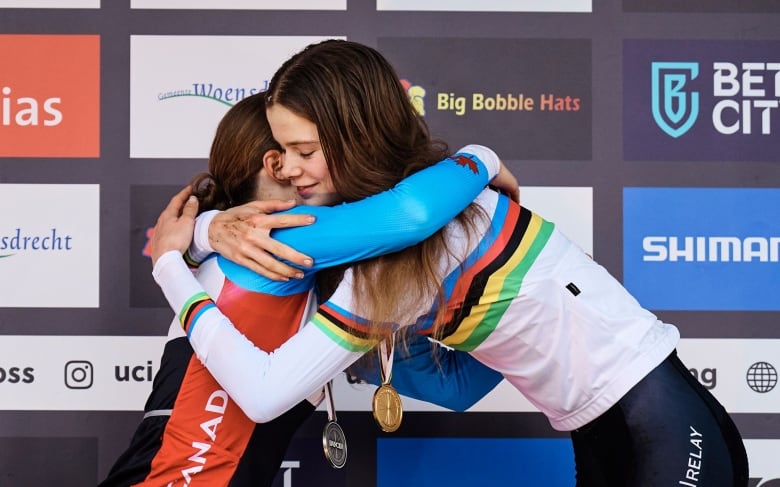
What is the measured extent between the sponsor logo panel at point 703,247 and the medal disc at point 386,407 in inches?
36.4

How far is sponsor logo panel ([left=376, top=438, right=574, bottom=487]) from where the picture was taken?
2146 mm

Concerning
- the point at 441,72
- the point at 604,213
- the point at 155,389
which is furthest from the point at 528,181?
the point at 155,389

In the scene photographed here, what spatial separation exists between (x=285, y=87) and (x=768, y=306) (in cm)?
142

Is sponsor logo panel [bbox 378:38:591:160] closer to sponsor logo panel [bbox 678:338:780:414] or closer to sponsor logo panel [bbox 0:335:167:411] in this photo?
sponsor logo panel [bbox 678:338:780:414]

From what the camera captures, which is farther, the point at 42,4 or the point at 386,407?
the point at 42,4

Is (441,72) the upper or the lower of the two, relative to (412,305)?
upper

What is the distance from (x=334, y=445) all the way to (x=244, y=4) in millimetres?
1168

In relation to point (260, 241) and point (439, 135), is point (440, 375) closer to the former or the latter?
point (260, 241)

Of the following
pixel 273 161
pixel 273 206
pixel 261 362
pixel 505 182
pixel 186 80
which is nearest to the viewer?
pixel 261 362

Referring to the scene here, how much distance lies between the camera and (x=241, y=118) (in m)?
1.46

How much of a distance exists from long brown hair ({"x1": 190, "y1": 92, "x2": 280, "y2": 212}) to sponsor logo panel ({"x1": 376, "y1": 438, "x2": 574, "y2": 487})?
910 mm

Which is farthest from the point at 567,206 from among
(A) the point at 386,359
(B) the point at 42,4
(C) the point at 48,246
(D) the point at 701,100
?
(B) the point at 42,4

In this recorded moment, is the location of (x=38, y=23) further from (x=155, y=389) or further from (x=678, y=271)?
(x=678, y=271)

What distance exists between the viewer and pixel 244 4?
2119mm
